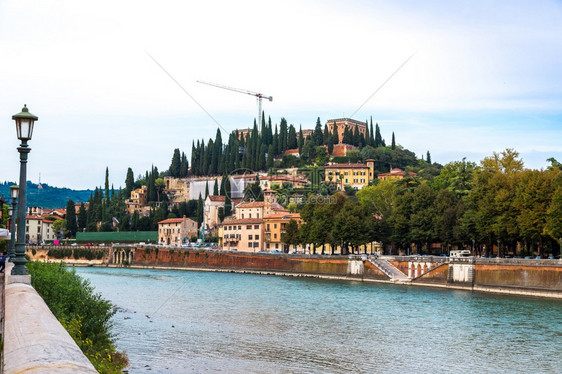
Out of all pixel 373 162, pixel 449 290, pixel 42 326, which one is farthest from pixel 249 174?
pixel 42 326

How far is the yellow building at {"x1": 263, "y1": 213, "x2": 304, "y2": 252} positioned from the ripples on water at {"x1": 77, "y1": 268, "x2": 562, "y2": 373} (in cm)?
4145

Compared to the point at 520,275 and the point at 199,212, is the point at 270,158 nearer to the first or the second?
the point at 199,212

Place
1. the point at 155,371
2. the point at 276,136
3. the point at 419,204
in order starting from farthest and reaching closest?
the point at 276,136
the point at 419,204
the point at 155,371

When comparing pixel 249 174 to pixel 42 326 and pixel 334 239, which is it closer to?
pixel 334 239

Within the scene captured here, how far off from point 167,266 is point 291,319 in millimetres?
55469

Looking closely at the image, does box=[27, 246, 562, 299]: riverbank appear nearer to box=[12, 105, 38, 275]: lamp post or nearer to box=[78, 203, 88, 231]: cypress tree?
box=[78, 203, 88, 231]: cypress tree

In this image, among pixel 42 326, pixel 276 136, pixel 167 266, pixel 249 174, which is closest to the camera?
pixel 42 326

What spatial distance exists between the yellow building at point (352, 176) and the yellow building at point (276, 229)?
1536 inches

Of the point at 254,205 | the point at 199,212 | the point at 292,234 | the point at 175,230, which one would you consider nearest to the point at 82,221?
the point at 175,230

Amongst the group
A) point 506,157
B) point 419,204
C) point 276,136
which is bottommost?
point 419,204

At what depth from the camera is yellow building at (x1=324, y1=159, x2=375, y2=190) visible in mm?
125750

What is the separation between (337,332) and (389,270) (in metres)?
29.1

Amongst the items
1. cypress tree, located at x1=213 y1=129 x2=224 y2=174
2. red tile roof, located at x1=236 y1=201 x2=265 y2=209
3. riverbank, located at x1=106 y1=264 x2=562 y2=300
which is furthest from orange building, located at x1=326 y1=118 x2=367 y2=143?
riverbank, located at x1=106 y1=264 x2=562 y2=300

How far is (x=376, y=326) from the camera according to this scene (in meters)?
28.5
